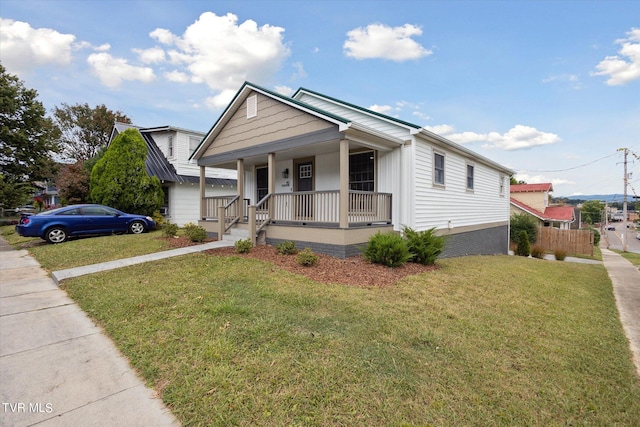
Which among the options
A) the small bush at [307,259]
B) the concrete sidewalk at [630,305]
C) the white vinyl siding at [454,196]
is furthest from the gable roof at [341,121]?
the concrete sidewalk at [630,305]

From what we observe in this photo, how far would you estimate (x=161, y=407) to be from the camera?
257 cm

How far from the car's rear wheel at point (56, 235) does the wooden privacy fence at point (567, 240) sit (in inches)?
1121

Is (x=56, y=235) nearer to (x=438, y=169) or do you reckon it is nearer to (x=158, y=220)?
(x=158, y=220)

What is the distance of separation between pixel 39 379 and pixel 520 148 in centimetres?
3909

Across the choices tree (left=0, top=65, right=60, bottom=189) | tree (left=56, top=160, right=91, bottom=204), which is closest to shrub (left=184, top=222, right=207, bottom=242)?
tree (left=56, top=160, right=91, bottom=204)

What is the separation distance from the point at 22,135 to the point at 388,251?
26.0 meters

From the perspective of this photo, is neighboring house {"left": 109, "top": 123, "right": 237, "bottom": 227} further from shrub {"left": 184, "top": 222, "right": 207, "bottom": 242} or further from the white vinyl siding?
the white vinyl siding

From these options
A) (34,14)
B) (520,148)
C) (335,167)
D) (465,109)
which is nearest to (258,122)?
(335,167)

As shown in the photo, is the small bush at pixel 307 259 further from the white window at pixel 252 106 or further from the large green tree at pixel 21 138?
the large green tree at pixel 21 138

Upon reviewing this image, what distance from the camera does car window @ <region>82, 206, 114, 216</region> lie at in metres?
12.0

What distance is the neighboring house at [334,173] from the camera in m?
8.52

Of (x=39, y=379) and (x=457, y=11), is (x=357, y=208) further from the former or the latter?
(x=457, y=11)

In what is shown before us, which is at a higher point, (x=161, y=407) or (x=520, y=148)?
(x=520, y=148)

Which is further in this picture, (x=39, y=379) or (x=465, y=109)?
(x=465, y=109)
